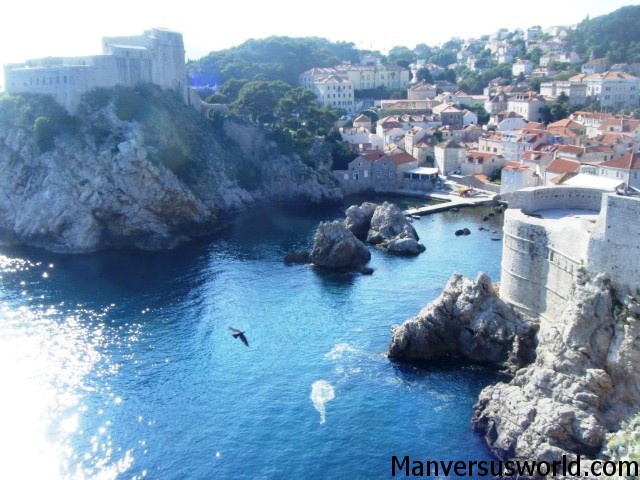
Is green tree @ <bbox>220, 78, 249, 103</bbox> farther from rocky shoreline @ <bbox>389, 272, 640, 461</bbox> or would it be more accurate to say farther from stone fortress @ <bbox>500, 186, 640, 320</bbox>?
rocky shoreline @ <bbox>389, 272, 640, 461</bbox>

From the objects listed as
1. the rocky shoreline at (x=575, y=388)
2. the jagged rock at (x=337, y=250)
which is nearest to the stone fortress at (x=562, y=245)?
the rocky shoreline at (x=575, y=388)

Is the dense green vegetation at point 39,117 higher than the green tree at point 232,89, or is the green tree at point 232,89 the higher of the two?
the green tree at point 232,89

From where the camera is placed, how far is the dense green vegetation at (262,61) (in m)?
109

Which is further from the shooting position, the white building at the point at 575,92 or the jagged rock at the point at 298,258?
the white building at the point at 575,92

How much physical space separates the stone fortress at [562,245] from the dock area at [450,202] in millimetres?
24725

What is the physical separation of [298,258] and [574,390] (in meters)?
28.3

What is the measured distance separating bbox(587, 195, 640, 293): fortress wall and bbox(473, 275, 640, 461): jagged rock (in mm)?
709

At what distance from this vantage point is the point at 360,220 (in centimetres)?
5884

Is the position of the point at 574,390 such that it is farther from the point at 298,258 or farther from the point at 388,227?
the point at 388,227

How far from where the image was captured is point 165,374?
33125 mm

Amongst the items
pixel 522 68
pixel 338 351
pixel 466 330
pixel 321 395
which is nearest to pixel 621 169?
pixel 466 330

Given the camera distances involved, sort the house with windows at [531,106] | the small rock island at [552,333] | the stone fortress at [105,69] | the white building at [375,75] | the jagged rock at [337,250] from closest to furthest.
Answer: the small rock island at [552,333] → the jagged rock at [337,250] → the stone fortress at [105,69] → the house with windows at [531,106] → the white building at [375,75]

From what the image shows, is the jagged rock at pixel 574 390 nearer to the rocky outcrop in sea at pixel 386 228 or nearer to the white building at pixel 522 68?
the rocky outcrop in sea at pixel 386 228

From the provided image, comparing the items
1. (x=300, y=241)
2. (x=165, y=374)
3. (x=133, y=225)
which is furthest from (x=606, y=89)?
(x=165, y=374)
